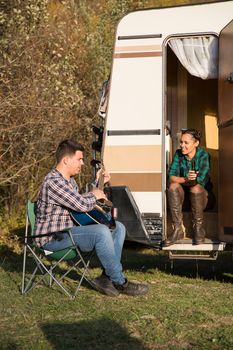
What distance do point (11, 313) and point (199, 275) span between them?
111 inches

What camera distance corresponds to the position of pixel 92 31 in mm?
14453

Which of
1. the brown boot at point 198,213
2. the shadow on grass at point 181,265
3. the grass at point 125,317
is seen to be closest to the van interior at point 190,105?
the shadow on grass at point 181,265

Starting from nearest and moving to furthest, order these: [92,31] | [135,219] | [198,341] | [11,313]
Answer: [198,341] < [11,313] < [135,219] < [92,31]

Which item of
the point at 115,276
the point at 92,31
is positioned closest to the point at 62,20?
the point at 92,31

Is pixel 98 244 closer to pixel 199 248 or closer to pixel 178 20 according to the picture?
pixel 199 248

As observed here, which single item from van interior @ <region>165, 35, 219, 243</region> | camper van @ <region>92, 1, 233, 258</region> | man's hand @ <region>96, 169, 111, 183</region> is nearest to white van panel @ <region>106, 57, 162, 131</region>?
camper van @ <region>92, 1, 233, 258</region>

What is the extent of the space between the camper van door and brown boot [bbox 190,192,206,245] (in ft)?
0.68

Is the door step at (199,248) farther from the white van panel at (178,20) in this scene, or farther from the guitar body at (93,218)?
the white van panel at (178,20)

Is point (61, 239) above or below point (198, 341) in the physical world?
above

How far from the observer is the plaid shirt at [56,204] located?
5922 millimetres

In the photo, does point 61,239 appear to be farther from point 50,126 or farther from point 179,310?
point 50,126

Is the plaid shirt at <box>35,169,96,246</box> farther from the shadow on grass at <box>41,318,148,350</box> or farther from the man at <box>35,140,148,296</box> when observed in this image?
the shadow on grass at <box>41,318,148,350</box>

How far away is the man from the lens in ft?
19.5

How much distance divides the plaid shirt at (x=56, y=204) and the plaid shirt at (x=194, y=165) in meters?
1.54
